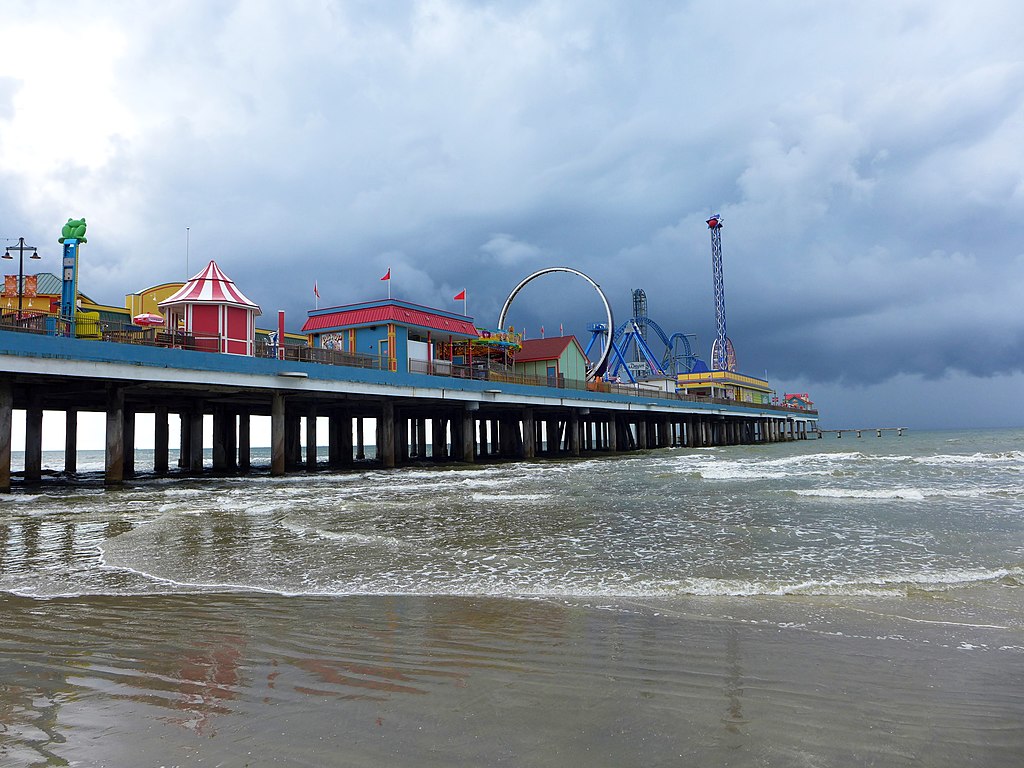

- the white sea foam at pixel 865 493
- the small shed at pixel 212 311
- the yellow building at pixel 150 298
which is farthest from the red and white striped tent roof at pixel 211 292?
the white sea foam at pixel 865 493

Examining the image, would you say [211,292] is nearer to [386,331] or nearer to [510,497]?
[386,331]

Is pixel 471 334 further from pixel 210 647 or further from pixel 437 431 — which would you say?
pixel 210 647

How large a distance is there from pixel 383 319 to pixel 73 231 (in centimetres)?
1406

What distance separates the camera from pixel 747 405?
72.6 m

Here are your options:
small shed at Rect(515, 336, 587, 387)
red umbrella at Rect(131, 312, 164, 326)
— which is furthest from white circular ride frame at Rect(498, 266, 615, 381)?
red umbrella at Rect(131, 312, 164, 326)

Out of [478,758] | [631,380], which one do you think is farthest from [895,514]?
[631,380]

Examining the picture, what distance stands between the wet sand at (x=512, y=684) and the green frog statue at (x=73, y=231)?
74.0 feet

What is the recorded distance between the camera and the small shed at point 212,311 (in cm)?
2623

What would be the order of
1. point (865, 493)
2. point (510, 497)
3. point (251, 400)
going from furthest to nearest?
point (251, 400) < point (865, 493) < point (510, 497)

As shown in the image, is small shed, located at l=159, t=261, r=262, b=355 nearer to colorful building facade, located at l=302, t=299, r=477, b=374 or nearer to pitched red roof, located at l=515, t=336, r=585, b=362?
colorful building facade, located at l=302, t=299, r=477, b=374

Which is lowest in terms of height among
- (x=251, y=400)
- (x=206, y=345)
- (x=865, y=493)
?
(x=865, y=493)

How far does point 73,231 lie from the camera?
81.0 ft

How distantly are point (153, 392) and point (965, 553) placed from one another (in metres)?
25.1

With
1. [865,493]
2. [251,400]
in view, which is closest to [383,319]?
[251,400]
